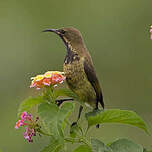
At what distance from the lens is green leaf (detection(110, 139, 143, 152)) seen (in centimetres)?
283

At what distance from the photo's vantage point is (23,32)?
947cm

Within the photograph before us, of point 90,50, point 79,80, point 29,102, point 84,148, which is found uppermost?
point 29,102

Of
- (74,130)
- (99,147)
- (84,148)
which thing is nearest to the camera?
(99,147)

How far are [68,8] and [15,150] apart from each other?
12.2 ft

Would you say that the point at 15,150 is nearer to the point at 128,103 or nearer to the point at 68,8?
the point at 128,103

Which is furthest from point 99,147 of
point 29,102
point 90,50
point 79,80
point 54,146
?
point 90,50

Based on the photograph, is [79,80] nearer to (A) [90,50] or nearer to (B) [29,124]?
(B) [29,124]

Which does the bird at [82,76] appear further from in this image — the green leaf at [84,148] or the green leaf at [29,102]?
the green leaf at [84,148]

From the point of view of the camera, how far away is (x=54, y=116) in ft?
9.29

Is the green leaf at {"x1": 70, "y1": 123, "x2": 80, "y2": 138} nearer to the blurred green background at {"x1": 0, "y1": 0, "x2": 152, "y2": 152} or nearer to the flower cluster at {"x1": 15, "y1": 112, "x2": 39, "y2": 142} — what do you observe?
the flower cluster at {"x1": 15, "y1": 112, "x2": 39, "y2": 142}

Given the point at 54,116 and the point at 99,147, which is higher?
the point at 54,116

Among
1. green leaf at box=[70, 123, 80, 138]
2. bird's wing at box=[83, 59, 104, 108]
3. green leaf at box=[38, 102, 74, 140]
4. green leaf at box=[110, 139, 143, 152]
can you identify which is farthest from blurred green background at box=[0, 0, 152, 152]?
green leaf at box=[38, 102, 74, 140]

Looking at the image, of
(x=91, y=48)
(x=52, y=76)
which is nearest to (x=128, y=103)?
(x=91, y=48)

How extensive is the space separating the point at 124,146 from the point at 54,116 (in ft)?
1.26
